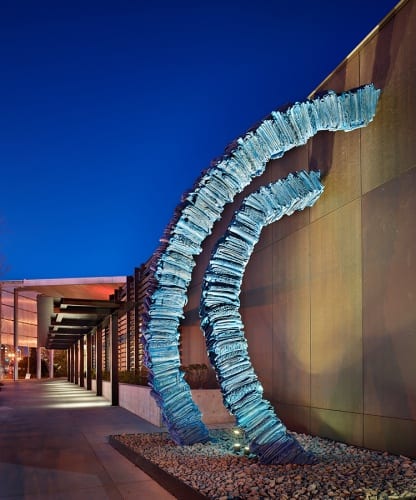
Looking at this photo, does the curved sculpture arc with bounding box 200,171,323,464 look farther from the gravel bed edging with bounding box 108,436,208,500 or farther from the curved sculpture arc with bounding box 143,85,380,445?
the gravel bed edging with bounding box 108,436,208,500

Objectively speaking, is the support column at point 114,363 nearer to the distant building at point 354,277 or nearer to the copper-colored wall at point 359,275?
the distant building at point 354,277

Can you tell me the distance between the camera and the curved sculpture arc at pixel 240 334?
23.2ft

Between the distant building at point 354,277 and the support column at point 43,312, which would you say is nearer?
the distant building at point 354,277

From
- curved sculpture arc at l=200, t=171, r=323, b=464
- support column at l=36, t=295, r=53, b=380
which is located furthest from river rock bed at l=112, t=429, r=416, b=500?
support column at l=36, t=295, r=53, b=380

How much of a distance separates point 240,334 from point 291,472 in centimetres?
180

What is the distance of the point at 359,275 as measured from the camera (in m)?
8.51

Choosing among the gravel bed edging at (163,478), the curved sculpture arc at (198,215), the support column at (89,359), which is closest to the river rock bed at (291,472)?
the gravel bed edging at (163,478)

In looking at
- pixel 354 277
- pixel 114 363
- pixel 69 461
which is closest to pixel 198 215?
pixel 354 277

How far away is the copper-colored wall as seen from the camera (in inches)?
300

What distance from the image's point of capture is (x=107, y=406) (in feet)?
62.3

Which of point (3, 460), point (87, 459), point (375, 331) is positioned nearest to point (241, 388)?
point (375, 331)

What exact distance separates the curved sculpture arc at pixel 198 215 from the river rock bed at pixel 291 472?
75 cm

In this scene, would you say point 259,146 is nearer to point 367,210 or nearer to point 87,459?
point 367,210

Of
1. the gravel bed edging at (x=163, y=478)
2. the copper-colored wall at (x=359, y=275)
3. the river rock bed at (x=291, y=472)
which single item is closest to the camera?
the river rock bed at (x=291, y=472)
